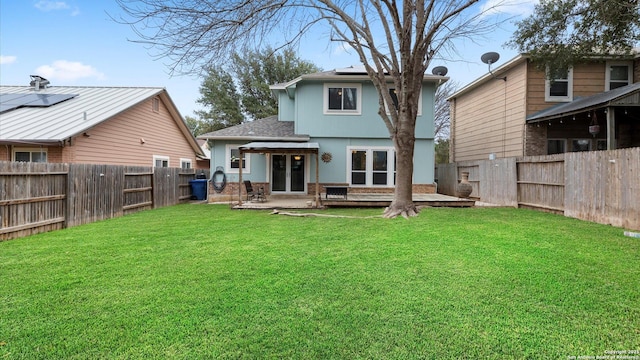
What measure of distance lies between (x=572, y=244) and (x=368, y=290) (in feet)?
14.3

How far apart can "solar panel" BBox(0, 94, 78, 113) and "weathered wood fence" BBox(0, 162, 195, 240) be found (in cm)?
763

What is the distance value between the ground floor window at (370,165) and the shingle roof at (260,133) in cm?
228

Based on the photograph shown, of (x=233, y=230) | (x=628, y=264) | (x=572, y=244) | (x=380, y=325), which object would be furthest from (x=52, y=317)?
(x=572, y=244)

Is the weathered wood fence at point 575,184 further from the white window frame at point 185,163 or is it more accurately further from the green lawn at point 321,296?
the white window frame at point 185,163

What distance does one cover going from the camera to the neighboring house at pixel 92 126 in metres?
11.4

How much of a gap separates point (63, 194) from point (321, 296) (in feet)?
24.4

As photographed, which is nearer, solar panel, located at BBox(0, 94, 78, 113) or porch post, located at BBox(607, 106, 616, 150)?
porch post, located at BBox(607, 106, 616, 150)

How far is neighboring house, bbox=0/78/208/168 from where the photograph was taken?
11383 mm

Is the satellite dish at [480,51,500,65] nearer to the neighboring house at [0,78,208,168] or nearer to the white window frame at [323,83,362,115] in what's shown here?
the white window frame at [323,83,362,115]

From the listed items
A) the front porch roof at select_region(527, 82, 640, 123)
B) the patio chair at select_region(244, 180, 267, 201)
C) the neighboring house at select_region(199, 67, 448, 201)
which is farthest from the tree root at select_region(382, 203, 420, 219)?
the front porch roof at select_region(527, 82, 640, 123)

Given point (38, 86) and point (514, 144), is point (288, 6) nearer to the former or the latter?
point (514, 144)

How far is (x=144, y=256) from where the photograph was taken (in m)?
4.91

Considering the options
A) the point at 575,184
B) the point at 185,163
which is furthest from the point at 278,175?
the point at 575,184

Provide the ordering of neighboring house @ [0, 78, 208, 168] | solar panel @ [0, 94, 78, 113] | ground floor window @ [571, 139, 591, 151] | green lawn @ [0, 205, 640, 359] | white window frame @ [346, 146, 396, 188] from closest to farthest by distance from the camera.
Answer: green lawn @ [0, 205, 640, 359], neighboring house @ [0, 78, 208, 168], ground floor window @ [571, 139, 591, 151], white window frame @ [346, 146, 396, 188], solar panel @ [0, 94, 78, 113]
